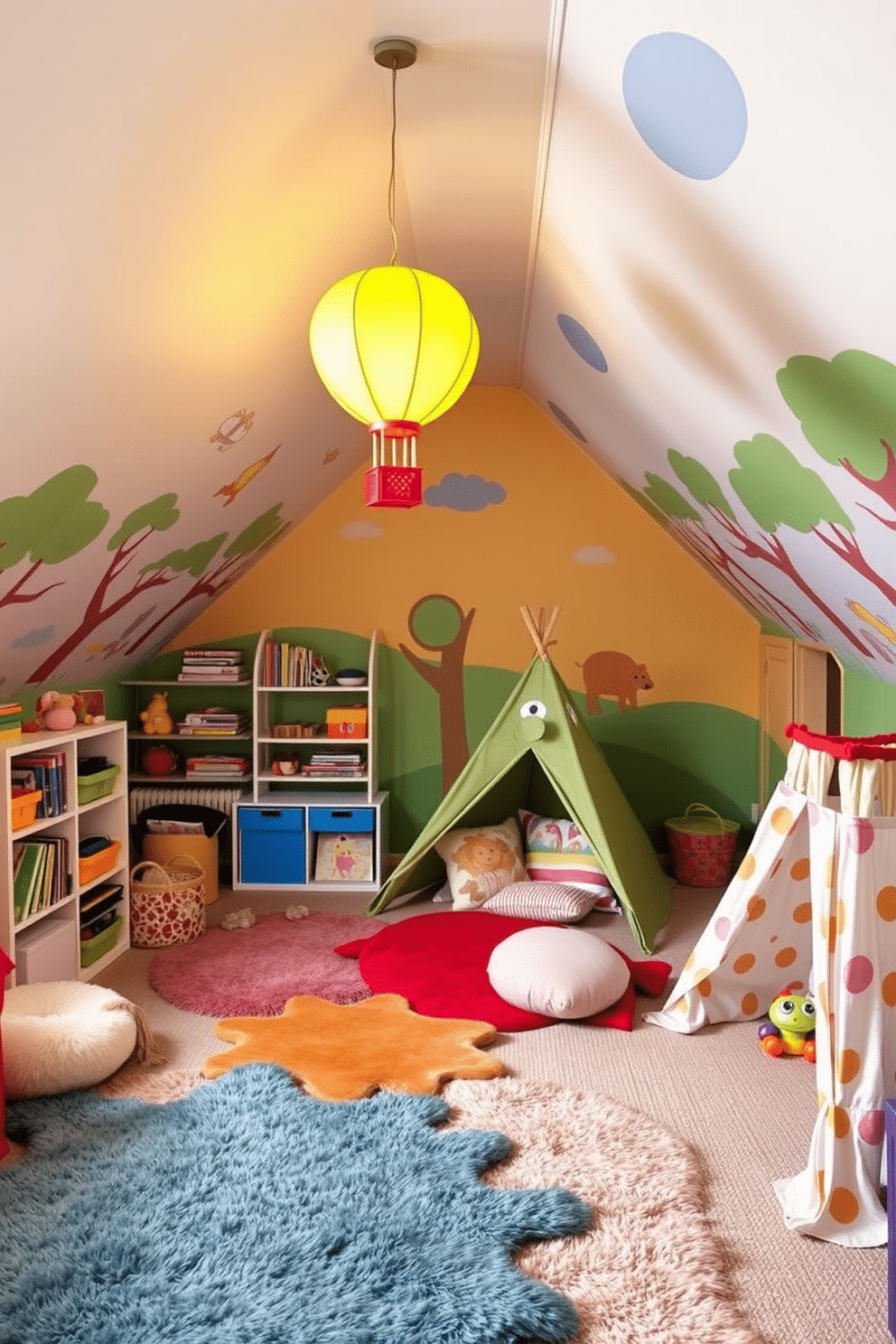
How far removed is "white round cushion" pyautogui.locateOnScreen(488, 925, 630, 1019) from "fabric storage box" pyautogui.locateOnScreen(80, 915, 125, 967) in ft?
5.10

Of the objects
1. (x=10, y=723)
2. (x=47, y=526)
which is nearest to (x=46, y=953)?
(x=10, y=723)

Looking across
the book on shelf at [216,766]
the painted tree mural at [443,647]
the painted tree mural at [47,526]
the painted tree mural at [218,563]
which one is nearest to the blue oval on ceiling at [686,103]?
the painted tree mural at [47,526]

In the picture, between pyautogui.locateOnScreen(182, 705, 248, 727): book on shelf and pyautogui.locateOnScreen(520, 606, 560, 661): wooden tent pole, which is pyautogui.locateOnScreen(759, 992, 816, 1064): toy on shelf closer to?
pyautogui.locateOnScreen(520, 606, 560, 661): wooden tent pole

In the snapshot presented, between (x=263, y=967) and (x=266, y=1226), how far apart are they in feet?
5.71

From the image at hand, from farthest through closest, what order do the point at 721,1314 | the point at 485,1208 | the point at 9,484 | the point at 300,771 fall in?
the point at 300,771
the point at 9,484
the point at 485,1208
the point at 721,1314

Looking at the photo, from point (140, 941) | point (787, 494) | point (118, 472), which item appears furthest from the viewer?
point (140, 941)

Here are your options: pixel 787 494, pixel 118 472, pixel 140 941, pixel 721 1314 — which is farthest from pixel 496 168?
pixel 140 941

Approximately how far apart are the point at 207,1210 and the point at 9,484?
6.17 feet

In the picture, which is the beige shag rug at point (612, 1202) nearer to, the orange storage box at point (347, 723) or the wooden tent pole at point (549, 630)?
the wooden tent pole at point (549, 630)

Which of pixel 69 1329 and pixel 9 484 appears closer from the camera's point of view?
pixel 69 1329

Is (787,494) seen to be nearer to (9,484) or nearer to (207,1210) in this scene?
(9,484)

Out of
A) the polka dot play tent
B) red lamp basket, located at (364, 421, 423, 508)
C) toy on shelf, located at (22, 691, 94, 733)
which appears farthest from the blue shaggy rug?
red lamp basket, located at (364, 421, 423, 508)

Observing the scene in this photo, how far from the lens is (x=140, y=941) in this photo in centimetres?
444

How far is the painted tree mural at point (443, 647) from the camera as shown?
224 inches
